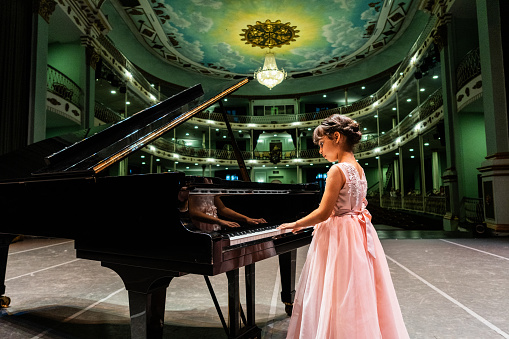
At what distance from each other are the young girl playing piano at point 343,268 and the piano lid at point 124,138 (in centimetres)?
102

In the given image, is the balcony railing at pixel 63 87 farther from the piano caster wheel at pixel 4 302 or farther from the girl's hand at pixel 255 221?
the girl's hand at pixel 255 221

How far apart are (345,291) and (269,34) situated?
15.1 meters

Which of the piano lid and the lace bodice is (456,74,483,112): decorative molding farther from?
the lace bodice

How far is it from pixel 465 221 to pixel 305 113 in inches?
599

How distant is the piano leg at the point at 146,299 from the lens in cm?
140

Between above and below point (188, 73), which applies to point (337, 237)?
below

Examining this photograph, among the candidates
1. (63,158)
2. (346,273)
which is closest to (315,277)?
(346,273)

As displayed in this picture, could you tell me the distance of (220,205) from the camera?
176 centimetres

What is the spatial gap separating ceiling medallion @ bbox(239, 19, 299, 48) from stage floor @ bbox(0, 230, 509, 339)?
39.5 ft

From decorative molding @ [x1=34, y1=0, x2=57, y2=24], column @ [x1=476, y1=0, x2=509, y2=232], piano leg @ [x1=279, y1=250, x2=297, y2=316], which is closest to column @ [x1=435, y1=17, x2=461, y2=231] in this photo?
column @ [x1=476, y1=0, x2=509, y2=232]

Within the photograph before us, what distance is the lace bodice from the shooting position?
158 centimetres

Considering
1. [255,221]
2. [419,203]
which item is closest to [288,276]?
[255,221]

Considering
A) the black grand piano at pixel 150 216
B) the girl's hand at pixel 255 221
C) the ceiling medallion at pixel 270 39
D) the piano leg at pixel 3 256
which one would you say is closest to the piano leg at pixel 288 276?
the black grand piano at pixel 150 216

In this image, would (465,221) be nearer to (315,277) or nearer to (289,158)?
(315,277)
